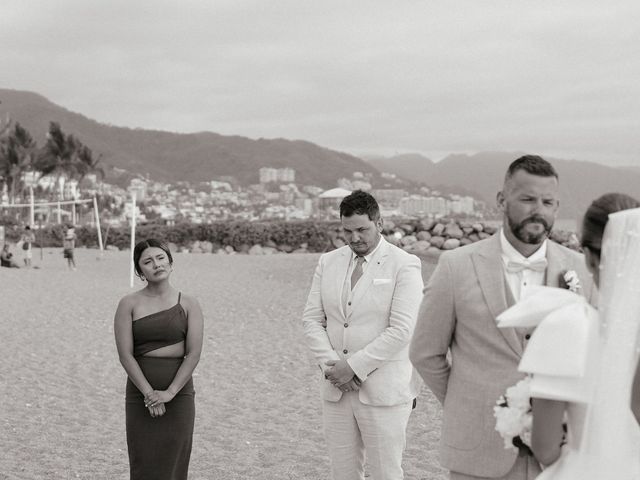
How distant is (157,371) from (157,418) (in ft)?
0.92

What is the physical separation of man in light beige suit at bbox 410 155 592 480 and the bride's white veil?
79cm

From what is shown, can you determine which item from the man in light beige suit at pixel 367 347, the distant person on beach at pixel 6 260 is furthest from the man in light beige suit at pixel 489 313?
the distant person on beach at pixel 6 260

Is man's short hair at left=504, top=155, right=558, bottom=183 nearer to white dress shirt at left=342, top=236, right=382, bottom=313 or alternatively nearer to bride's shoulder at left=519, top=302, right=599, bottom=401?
bride's shoulder at left=519, top=302, right=599, bottom=401

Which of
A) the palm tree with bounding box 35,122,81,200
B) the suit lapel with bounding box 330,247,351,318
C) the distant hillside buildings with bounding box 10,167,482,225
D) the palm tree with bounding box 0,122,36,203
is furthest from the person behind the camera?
the distant hillside buildings with bounding box 10,167,482,225

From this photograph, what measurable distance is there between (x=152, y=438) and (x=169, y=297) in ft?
2.81

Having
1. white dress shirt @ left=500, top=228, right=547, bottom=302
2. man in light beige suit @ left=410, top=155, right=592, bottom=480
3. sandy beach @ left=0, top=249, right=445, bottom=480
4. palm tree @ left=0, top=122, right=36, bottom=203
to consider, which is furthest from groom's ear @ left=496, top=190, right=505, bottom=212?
palm tree @ left=0, top=122, right=36, bottom=203

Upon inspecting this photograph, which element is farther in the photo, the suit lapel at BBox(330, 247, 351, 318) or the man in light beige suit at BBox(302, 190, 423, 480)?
the suit lapel at BBox(330, 247, 351, 318)

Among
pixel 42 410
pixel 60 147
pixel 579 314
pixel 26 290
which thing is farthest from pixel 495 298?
pixel 60 147

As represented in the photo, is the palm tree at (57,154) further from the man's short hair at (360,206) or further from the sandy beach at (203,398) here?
the man's short hair at (360,206)

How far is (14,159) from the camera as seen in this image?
8062 cm

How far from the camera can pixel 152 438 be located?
5.07 m

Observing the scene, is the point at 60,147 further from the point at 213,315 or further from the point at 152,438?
the point at 152,438

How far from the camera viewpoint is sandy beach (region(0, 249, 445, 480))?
6.91m

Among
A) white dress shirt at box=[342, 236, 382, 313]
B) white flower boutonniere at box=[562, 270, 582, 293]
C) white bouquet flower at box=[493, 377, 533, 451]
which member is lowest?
white bouquet flower at box=[493, 377, 533, 451]
